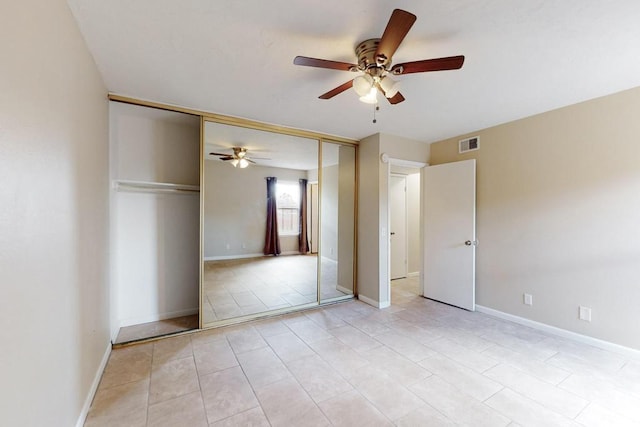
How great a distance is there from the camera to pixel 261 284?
13.1 ft

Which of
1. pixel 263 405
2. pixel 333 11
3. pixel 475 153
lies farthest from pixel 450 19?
pixel 263 405

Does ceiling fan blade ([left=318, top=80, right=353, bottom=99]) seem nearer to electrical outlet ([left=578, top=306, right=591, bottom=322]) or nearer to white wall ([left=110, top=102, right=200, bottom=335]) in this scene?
white wall ([left=110, top=102, right=200, bottom=335])

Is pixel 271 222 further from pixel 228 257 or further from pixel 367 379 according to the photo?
pixel 367 379

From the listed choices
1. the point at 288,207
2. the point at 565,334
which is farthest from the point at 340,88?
the point at 565,334

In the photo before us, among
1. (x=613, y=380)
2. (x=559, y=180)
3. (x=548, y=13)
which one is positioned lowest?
(x=613, y=380)

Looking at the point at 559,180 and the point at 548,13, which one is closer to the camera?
the point at 548,13

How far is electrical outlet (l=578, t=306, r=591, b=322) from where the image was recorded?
273 centimetres

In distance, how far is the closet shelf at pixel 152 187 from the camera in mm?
2998

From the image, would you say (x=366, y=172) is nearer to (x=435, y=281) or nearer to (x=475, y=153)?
(x=475, y=153)

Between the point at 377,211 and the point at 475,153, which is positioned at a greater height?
the point at 475,153

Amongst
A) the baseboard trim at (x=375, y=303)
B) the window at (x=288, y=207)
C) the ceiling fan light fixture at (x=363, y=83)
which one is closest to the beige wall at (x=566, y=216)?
the baseboard trim at (x=375, y=303)

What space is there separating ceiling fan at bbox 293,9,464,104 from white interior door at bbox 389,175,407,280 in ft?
10.9

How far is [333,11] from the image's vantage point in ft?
5.00

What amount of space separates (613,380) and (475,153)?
8.93 feet
